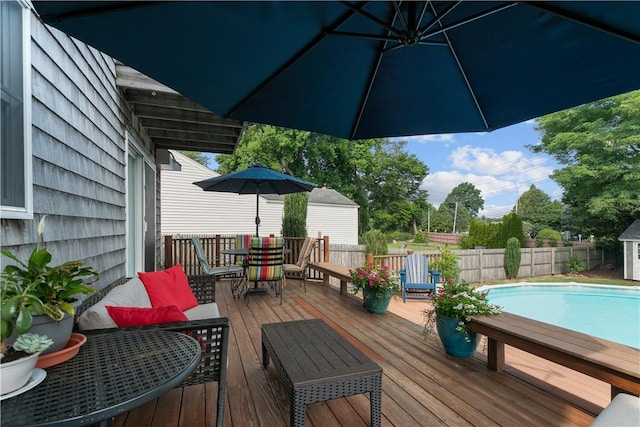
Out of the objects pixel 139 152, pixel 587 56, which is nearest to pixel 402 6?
pixel 587 56

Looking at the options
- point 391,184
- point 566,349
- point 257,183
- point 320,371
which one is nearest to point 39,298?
point 320,371

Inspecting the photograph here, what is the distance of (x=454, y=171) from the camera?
4459 cm

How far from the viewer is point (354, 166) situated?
22.8 metres

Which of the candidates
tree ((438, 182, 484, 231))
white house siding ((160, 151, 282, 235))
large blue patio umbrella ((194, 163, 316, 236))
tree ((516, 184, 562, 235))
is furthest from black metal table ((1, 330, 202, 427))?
tree ((438, 182, 484, 231))

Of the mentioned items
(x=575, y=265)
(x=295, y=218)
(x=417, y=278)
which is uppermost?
(x=295, y=218)

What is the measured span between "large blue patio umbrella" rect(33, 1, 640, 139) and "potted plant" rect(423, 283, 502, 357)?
153 cm

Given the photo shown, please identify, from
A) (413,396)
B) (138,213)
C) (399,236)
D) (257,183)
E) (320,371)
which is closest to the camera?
(320,371)

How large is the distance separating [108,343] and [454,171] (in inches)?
1893

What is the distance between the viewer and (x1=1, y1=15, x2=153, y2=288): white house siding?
1.77 metres

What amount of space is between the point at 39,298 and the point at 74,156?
1621 millimetres

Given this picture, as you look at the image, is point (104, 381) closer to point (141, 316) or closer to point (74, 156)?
point (141, 316)

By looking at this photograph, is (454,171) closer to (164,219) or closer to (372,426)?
(164,219)

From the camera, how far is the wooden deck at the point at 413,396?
1978 mm

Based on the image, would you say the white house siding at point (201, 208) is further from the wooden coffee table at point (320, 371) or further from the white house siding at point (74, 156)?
the wooden coffee table at point (320, 371)
